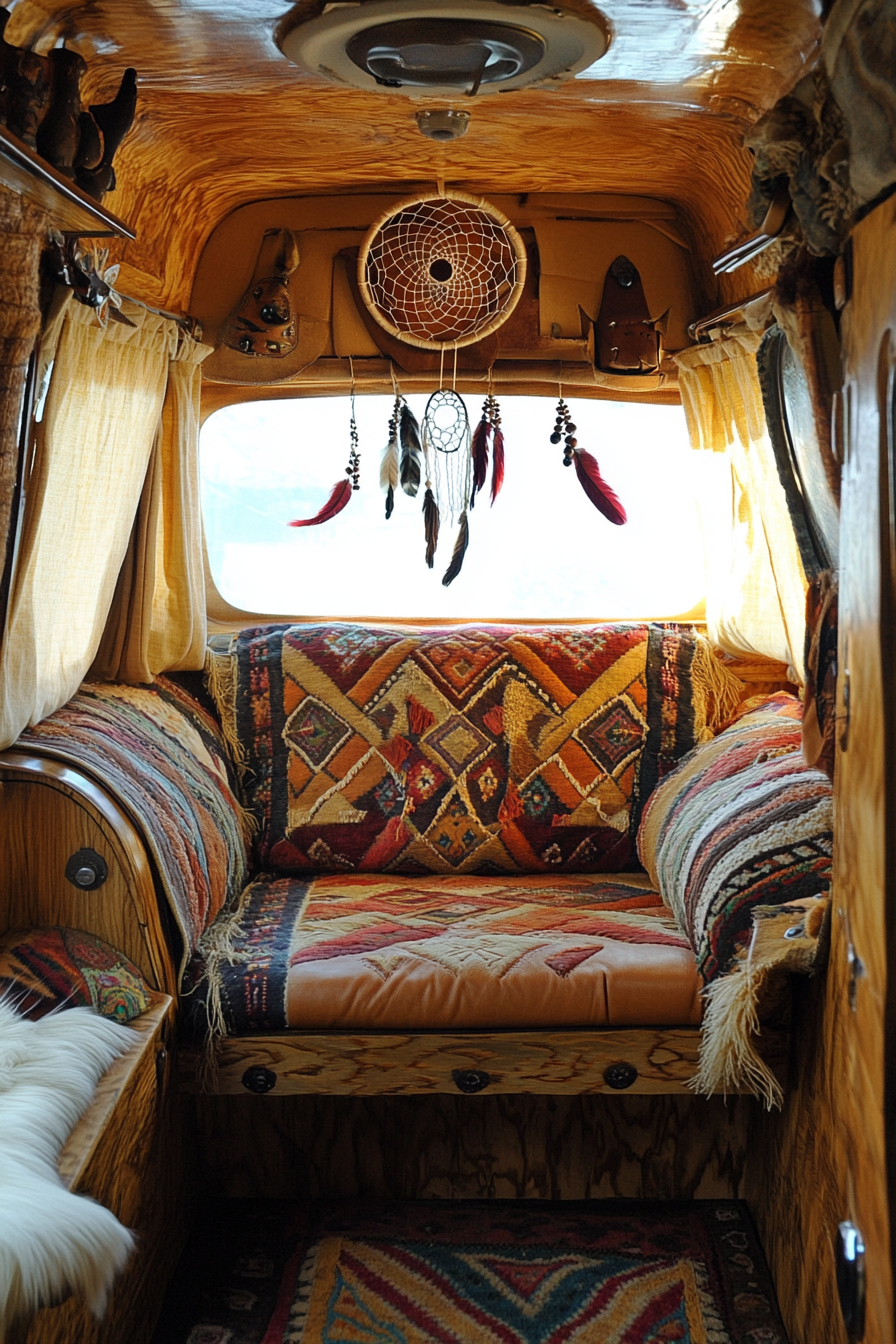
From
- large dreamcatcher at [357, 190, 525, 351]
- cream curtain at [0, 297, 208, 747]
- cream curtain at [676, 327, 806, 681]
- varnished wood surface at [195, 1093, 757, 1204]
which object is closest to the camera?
cream curtain at [0, 297, 208, 747]

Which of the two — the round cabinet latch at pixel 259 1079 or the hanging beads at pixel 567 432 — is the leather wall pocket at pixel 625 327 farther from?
the round cabinet latch at pixel 259 1079

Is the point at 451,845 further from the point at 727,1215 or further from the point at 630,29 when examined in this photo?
the point at 630,29

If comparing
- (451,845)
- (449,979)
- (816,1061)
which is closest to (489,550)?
(451,845)

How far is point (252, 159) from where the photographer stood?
283cm

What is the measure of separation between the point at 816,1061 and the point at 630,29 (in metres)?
1.78

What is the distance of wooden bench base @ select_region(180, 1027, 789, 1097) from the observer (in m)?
2.23

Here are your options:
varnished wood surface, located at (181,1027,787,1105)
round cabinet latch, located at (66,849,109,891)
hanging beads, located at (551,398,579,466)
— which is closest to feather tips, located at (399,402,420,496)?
hanging beads, located at (551,398,579,466)

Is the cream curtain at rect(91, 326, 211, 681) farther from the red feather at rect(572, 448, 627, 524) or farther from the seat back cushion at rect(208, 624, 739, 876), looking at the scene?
the red feather at rect(572, 448, 627, 524)

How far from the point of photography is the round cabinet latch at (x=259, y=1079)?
2240mm

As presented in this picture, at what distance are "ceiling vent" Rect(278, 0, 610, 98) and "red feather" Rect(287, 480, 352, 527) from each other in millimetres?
1170

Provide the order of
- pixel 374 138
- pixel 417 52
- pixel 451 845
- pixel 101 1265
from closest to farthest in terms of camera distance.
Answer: pixel 101 1265 < pixel 417 52 < pixel 374 138 < pixel 451 845

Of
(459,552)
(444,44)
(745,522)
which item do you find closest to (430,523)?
(459,552)

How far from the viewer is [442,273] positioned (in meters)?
3.12

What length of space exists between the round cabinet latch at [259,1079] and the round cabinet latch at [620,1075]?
0.64 metres
